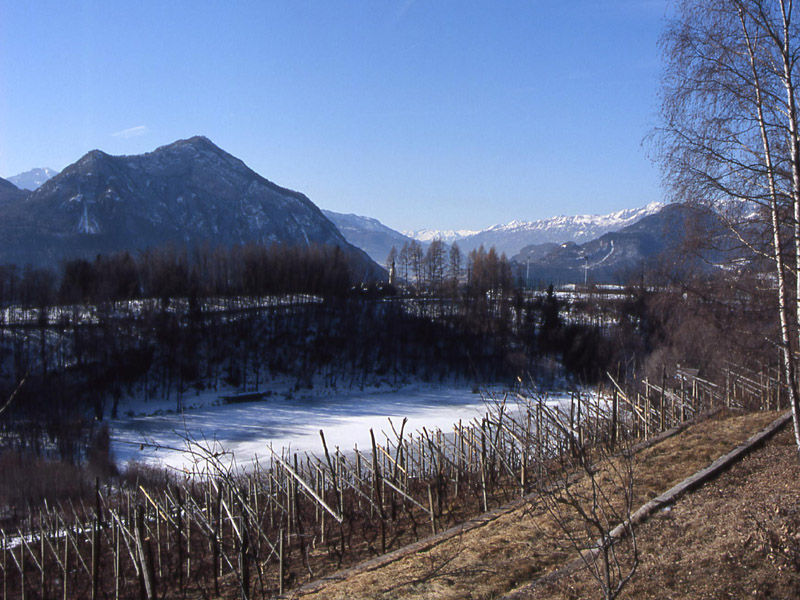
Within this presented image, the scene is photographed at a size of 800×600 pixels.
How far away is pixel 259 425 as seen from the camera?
3669cm

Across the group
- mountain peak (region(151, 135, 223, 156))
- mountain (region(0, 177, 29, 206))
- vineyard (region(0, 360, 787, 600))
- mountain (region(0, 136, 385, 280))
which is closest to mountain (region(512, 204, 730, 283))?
vineyard (region(0, 360, 787, 600))

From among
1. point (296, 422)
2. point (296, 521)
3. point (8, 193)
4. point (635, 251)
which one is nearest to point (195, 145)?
point (8, 193)

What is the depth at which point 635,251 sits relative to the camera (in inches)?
6624

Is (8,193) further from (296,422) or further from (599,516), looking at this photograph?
(599,516)

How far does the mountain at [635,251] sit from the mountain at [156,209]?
46.9 m

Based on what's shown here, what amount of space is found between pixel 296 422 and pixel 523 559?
1294 inches

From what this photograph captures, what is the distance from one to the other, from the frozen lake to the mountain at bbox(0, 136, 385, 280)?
2024 inches

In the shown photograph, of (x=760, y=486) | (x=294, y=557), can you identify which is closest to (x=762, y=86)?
(x=760, y=486)

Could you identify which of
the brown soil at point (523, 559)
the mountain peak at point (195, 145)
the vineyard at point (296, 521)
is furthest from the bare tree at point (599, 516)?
the mountain peak at point (195, 145)

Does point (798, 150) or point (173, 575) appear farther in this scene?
point (173, 575)

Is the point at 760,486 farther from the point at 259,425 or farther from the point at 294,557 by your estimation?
the point at 259,425

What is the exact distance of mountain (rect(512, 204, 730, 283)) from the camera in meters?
8.05

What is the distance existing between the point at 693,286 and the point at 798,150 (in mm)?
2348

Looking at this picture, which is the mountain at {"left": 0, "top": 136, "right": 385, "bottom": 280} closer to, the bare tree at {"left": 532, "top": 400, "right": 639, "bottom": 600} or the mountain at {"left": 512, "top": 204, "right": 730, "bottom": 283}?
the mountain at {"left": 512, "top": 204, "right": 730, "bottom": 283}
